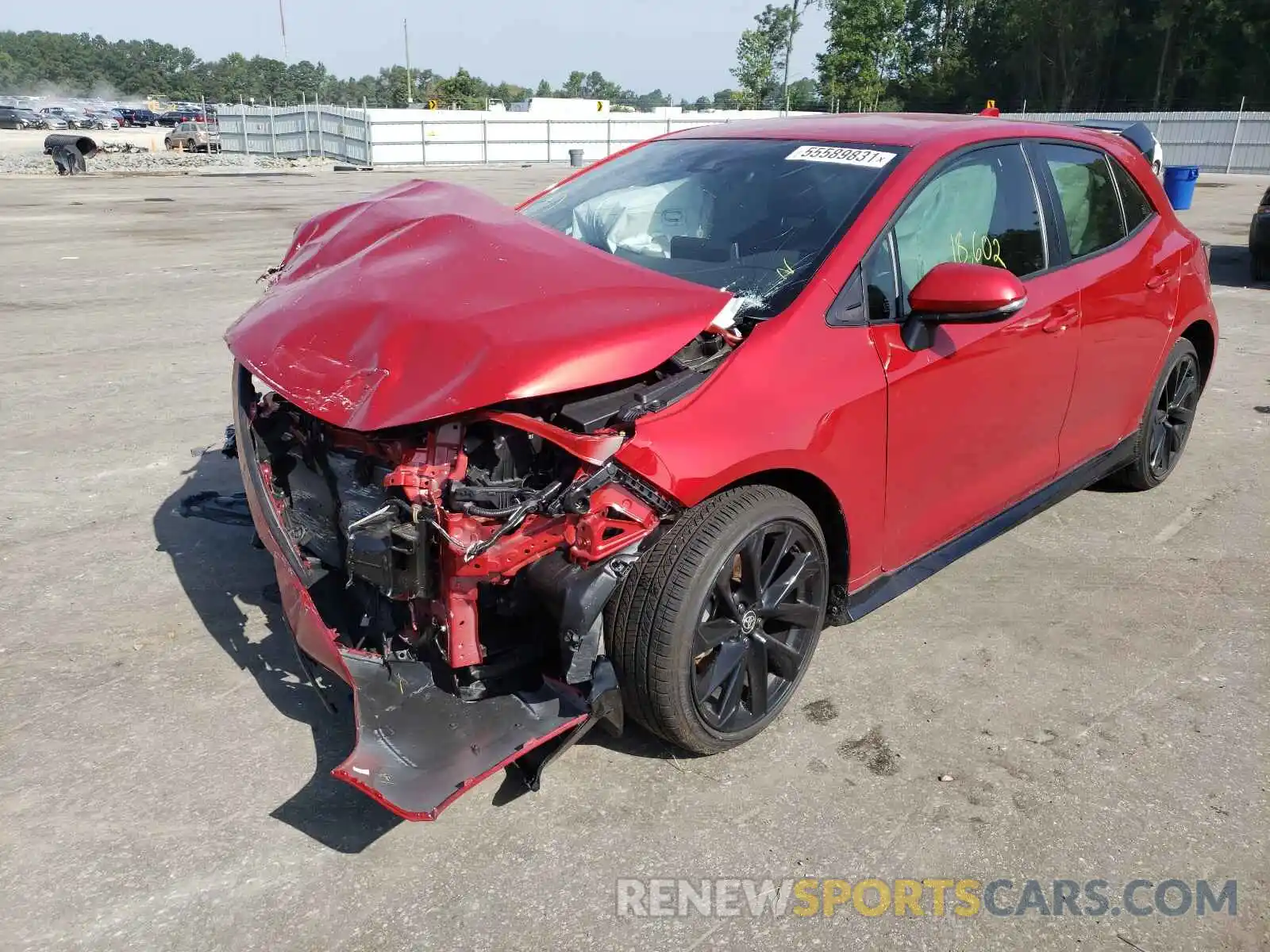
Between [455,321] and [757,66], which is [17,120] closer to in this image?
[757,66]

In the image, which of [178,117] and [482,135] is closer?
[482,135]

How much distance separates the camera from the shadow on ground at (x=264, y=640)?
8.93ft

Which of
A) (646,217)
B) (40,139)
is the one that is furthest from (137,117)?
(646,217)

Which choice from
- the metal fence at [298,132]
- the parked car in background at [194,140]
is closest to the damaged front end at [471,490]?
the metal fence at [298,132]

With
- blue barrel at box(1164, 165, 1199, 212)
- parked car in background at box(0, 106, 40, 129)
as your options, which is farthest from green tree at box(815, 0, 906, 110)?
parked car in background at box(0, 106, 40, 129)

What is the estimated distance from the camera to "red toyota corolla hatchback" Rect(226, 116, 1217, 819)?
8.40 feet

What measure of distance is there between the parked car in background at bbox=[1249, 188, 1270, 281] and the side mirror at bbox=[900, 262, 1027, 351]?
10.0 metres

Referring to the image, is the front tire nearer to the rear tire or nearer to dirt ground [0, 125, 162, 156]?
the rear tire

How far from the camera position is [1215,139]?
3259cm

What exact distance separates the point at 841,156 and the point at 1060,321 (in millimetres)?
1059

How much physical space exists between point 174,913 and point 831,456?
6.88ft

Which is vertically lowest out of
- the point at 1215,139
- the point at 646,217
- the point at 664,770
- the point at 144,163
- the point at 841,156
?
the point at 664,770

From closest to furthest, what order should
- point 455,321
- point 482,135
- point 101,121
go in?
1. point 455,321
2. point 482,135
3. point 101,121

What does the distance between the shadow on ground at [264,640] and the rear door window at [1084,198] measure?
3.28 m
